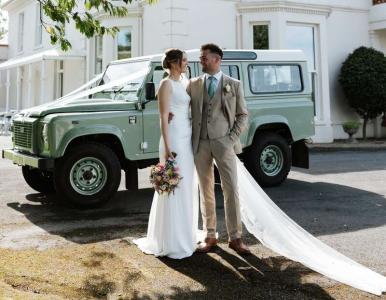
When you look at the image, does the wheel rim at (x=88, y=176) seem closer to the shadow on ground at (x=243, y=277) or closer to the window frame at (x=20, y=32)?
the shadow on ground at (x=243, y=277)

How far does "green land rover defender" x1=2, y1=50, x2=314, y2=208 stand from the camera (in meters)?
6.57

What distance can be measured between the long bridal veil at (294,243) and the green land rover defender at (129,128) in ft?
8.21

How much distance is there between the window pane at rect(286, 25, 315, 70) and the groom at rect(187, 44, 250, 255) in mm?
12867

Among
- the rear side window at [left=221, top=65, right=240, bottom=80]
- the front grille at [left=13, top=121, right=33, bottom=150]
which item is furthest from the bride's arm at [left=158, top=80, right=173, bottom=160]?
the rear side window at [left=221, top=65, right=240, bottom=80]

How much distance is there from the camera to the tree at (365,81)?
16641 millimetres

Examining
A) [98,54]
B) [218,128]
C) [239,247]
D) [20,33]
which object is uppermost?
[20,33]

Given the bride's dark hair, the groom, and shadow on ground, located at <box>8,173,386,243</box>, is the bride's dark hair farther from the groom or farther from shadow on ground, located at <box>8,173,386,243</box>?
shadow on ground, located at <box>8,173,386,243</box>

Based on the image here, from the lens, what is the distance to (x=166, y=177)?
439 cm

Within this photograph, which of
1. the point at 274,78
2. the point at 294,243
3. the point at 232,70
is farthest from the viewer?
the point at 274,78

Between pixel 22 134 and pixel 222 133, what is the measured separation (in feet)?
12.7

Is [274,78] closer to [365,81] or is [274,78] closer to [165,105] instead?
[165,105]

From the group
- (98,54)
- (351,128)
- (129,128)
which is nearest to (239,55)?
(129,128)

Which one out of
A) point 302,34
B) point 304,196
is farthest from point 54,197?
point 302,34

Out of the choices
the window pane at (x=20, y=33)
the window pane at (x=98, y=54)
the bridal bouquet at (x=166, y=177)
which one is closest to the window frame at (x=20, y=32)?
the window pane at (x=20, y=33)
